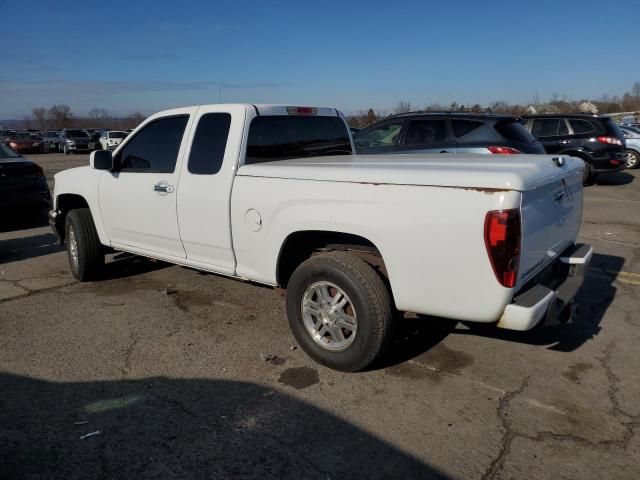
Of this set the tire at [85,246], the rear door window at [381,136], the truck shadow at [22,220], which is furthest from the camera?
the rear door window at [381,136]

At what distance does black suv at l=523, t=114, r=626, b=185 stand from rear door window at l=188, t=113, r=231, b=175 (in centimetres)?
1117

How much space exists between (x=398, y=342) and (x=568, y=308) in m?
1.27

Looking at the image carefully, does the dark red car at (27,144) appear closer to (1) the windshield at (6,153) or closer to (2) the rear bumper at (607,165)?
(1) the windshield at (6,153)

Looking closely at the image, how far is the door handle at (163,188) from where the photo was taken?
4530mm

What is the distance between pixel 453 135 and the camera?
29.4 ft

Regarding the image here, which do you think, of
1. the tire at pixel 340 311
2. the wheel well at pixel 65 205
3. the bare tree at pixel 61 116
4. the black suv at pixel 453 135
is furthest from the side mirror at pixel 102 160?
the bare tree at pixel 61 116

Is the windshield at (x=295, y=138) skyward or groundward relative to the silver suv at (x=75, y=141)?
groundward

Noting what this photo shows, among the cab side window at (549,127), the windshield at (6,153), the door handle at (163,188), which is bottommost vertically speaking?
the door handle at (163,188)

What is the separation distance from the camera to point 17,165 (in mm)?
9367

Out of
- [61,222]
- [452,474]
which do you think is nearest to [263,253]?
[452,474]

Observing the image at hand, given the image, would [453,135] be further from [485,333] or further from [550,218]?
[550,218]

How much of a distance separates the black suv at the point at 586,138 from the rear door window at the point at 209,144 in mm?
11167

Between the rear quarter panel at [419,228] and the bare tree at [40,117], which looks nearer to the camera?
the rear quarter panel at [419,228]

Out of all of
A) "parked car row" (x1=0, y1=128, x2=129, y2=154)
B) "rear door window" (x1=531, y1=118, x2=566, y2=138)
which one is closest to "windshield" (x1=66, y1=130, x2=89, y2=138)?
"parked car row" (x1=0, y1=128, x2=129, y2=154)
